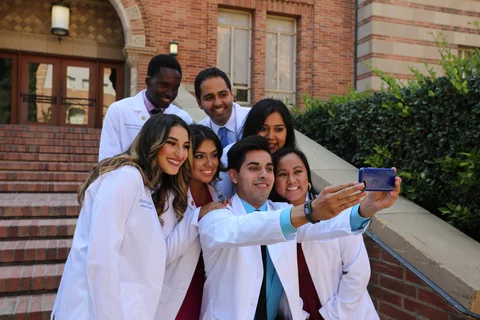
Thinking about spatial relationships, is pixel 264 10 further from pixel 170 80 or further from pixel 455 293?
pixel 455 293

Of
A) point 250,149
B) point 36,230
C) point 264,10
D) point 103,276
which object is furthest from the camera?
point 264,10

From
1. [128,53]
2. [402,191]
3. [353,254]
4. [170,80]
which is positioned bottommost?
[353,254]

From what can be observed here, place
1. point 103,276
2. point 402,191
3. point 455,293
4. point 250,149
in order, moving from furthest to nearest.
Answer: point 402,191
point 455,293
point 250,149
point 103,276

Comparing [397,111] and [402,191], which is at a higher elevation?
[397,111]

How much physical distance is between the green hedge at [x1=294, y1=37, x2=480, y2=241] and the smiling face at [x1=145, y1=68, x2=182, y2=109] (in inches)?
90.3

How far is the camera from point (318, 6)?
11.6 metres

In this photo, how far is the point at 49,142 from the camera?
7293 millimetres

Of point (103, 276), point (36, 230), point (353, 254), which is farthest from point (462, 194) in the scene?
point (36, 230)

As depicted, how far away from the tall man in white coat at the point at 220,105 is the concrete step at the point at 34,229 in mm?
2385

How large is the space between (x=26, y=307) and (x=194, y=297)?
2002 millimetres

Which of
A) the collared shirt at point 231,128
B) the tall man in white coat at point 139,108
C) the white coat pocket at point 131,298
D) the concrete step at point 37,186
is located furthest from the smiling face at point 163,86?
the concrete step at point 37,186

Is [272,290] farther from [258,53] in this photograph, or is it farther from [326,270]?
[258,53]

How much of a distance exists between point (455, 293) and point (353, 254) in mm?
874

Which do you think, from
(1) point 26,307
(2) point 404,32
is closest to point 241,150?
(1) point 26,307
